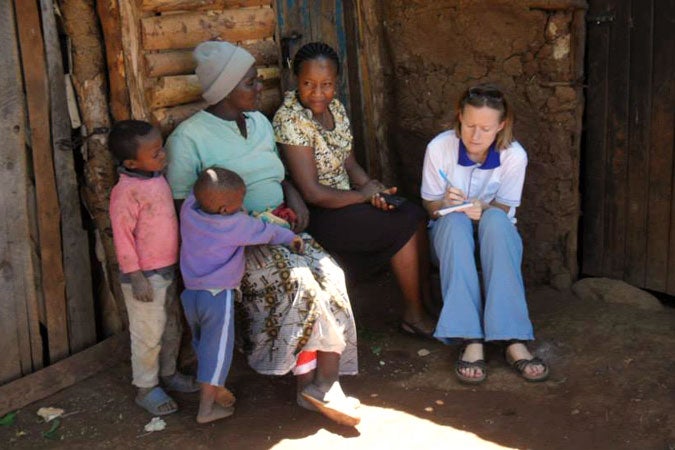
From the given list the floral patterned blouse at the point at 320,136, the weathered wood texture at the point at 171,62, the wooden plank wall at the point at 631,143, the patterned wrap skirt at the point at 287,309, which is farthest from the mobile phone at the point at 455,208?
the weathered wood texture at the point at 171,62

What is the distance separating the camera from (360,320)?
4984 mm

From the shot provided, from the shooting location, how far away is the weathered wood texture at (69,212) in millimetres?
3982

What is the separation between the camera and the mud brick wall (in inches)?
187

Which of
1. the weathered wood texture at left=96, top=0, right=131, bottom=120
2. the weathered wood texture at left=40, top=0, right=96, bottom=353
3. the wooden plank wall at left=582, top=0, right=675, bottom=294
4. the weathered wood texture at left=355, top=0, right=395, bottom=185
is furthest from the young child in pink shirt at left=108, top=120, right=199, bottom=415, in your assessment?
the wooden plank wall at left=582, top=0, right=675, bottom=294

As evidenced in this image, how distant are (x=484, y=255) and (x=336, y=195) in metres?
0.81

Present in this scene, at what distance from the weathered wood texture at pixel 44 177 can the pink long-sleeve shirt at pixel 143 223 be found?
1.61 ft

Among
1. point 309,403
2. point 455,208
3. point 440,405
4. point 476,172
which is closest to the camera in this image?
point 309,403

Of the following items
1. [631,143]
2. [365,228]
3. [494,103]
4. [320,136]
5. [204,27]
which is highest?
[204,27]

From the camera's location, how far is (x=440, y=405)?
401 centimetres

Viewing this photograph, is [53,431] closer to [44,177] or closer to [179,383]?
[179,383]

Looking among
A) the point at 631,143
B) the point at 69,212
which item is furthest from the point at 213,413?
the point at 631,143

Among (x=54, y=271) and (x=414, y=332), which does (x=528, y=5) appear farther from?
(x=54, y=271)

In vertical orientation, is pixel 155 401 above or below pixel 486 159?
below

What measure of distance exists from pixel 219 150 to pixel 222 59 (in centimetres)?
42
